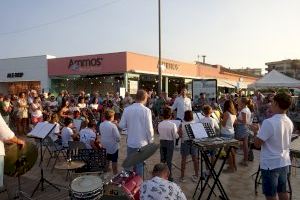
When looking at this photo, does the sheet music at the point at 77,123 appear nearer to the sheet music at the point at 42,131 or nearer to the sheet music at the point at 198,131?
the sheet music at the point at 42,131

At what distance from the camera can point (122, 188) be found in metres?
5.13

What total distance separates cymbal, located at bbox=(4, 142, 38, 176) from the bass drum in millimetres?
1599

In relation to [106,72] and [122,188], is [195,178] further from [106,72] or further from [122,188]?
[106,72]

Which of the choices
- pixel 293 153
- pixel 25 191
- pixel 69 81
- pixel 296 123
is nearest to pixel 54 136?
pixel 25 191

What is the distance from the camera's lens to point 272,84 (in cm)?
2073

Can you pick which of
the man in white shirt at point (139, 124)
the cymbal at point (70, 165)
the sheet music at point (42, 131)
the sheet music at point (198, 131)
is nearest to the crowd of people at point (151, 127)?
the man in white shirt at point (139, 124)

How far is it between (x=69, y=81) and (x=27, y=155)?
962 inches

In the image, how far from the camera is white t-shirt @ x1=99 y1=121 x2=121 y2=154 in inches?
307

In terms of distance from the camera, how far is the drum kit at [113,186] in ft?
16.3

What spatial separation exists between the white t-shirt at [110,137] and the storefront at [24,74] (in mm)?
22089

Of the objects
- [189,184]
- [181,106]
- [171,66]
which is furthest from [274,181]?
[171,66]

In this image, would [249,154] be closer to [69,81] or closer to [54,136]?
[54,136]

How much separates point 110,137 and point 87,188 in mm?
2848

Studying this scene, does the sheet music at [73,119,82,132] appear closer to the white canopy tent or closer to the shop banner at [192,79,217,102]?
the shop banner at [192,79,217,102]
